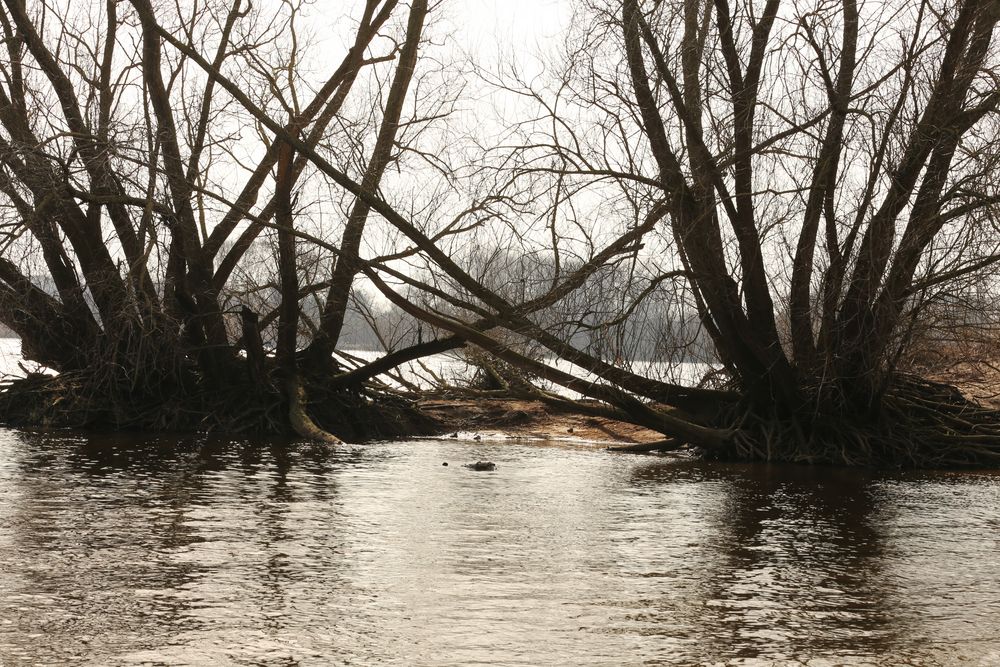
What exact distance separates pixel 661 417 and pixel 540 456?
162 centimetres

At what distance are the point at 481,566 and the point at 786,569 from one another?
6.83ft

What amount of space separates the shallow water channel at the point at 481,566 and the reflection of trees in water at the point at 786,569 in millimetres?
25

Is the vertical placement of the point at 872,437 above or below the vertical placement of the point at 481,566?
above

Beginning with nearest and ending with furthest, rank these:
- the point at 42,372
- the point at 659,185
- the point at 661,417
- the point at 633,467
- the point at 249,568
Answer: the point at 249,568 < the point at 659,185 < the point at 633,467 < the point at 661,417 < the point at 42,372

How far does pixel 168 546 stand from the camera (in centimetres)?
770

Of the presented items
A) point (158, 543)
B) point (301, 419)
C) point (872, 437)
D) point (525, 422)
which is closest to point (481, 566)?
point (158, 543)

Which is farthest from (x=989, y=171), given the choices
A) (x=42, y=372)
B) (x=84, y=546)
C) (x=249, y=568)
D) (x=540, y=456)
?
(x=42, y=372)

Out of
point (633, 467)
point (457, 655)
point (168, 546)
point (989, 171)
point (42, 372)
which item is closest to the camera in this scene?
point (457, 655)

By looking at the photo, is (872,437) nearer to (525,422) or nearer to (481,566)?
(525,422)

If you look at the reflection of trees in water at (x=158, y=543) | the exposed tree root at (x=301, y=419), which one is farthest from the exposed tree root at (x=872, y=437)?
the reflection of trees in water at (x=158, y=543)

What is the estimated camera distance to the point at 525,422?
18578mm

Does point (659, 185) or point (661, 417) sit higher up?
point (659, 185)

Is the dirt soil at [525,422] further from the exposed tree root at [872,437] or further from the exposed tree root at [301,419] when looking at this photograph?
the exposed tree root at [301,419]

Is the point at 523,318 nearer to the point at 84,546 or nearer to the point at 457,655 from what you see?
the point at 84,546
